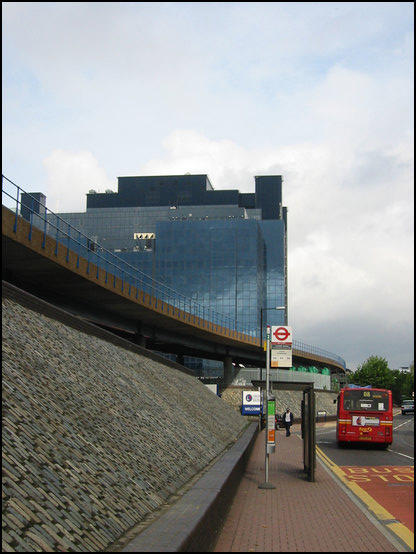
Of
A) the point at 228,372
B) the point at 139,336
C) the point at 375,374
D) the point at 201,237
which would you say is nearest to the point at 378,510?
the point at 139,336

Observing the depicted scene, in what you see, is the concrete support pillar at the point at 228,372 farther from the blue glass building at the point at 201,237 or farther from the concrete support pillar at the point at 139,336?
the blue glass building at the point at 201,237

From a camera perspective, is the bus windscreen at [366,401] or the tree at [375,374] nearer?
the bus windscreen at [366,401]

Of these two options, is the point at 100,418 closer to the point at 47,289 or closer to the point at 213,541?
the point at 213,541

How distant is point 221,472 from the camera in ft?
39.7


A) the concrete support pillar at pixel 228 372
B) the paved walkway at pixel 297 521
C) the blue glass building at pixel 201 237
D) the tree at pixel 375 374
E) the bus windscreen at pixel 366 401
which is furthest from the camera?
the tree at pixel 375 374

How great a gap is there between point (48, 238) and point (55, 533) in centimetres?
1789

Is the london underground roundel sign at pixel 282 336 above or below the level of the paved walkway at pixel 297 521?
above

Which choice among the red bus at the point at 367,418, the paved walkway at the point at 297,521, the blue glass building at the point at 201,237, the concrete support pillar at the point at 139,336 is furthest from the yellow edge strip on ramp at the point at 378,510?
the blue glass building at the point at 201,237

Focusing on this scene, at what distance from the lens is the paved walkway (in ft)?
27.9

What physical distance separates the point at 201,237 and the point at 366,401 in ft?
317

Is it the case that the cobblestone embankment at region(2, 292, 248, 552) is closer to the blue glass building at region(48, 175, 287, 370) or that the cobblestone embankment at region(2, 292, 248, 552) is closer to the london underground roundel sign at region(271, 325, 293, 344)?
the london underground roundel sign at region(271, 325, 293, 344)

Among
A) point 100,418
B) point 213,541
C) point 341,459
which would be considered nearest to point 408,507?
point 213,541

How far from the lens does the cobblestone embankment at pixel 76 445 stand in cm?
628

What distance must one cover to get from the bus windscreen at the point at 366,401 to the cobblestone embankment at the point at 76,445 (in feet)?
41.3
